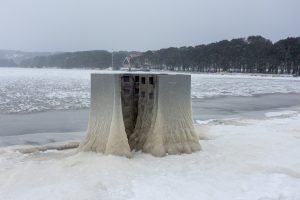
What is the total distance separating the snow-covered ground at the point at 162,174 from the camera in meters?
6.10

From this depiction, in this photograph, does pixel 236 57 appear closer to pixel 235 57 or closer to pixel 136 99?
pixel 235 57

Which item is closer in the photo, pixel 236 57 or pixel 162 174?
pixel 162 174

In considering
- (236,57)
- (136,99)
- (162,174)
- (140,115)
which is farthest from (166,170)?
(236,57)

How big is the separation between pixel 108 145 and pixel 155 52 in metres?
127

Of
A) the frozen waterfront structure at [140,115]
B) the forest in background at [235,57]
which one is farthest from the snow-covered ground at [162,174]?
the forest in background at [235,57]

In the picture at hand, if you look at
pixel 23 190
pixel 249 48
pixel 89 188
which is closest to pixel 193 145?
pixel 89 188

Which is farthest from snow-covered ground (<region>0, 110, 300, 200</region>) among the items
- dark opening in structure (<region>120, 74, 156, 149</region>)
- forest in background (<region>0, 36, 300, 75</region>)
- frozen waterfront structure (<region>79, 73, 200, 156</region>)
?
forest in background (<region>0, 36, 300, 75</region>)

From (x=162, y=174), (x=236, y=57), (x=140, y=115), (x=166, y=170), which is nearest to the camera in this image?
(x=162, y=174)

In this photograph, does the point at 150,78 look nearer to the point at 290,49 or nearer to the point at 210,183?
the point at 210,183

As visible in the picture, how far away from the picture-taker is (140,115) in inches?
368

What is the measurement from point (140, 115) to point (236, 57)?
100885 mm

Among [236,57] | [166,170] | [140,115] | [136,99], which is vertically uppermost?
[236,57]

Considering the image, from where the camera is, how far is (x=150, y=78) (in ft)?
29.5

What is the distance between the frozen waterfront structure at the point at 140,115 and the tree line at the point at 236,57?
268ft
